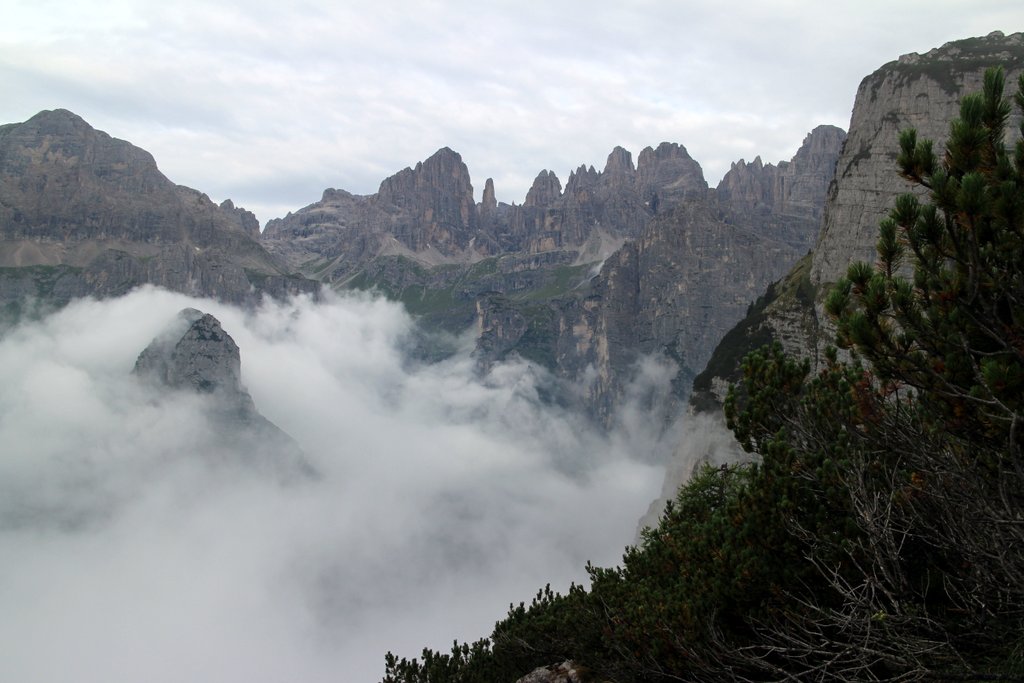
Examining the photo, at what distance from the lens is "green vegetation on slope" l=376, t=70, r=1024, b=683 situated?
951 centimetres

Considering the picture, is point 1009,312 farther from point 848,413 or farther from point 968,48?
point 968,48

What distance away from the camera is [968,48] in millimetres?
92125

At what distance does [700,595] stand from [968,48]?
353ft

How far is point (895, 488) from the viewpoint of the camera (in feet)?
41.0

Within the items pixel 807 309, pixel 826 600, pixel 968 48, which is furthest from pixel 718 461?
pixel 826 600

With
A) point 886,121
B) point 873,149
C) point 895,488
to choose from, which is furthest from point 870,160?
point 895,488

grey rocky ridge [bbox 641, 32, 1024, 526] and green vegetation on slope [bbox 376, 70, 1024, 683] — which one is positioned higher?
grey rocky ridge [bbox 641, 32, 1024, 526]

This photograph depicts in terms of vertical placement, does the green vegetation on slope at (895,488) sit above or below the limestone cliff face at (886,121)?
below

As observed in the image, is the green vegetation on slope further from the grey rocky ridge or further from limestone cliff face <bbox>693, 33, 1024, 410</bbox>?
limestone cliff face <bbox>693, 33, 1024, 410</bbox>

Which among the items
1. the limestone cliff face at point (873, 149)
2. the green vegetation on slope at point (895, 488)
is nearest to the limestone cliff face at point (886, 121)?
the limestone cliff face at point (873, 149)

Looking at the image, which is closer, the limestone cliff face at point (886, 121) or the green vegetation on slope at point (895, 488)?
the green vegetation on slope at point (895, 488)

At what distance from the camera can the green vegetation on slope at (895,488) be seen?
31.2ft

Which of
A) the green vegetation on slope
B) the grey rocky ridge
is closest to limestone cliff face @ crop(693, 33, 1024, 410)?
the grey rocky ridge

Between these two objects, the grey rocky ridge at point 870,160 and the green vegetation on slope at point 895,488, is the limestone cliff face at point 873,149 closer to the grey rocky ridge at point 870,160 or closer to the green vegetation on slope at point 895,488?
the grey rocky ridge at point 870,160
